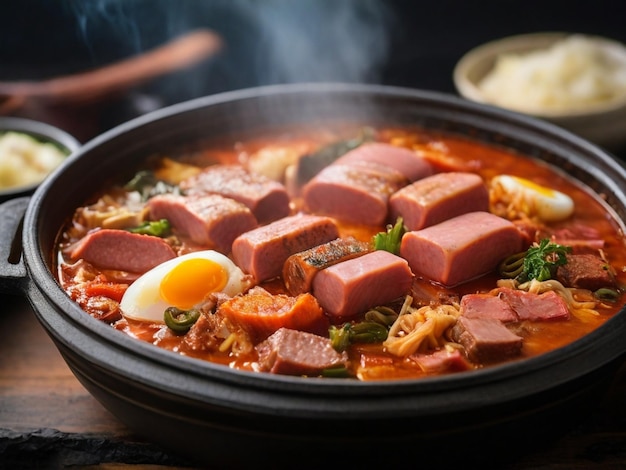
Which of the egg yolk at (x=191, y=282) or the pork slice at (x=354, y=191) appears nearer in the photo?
the egg yolk at (x=191, y=282)

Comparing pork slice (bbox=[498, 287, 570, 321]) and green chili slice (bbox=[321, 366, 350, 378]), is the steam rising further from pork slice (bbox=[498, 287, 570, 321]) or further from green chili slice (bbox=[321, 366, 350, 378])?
green chili slice (bbox=[321, 366, 350, 378])

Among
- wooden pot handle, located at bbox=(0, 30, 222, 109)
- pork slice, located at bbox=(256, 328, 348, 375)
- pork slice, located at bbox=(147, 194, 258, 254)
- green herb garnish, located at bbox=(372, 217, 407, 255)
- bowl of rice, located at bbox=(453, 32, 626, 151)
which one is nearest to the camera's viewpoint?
pork slice, located at bbox=(256, 328, 348, 375)

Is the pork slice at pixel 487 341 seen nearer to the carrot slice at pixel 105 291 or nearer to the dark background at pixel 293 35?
the carrot slice at pixel 105 291

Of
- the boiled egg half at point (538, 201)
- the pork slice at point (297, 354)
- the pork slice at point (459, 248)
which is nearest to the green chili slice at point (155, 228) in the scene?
the pork slice at point (297, 354)

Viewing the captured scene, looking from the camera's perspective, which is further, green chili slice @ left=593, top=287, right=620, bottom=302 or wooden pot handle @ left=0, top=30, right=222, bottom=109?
wooden pot handle @ left=0, top=30, right=222, bottom=109

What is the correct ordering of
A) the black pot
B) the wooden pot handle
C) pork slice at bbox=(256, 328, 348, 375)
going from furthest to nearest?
the wooden pot handle → pork slice at bbox=(256, 328, 348, 375) → the black pot

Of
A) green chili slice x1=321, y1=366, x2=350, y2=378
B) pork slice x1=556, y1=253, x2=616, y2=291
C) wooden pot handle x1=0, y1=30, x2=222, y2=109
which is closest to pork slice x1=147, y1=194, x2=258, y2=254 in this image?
green chili slice x1=321, y1=366, x2=350, y2=378

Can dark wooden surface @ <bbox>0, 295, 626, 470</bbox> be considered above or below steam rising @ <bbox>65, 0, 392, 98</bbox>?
below

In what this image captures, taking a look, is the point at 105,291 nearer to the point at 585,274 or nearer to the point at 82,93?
the point at 585,274
